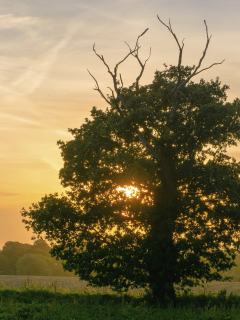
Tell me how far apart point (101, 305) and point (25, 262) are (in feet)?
217

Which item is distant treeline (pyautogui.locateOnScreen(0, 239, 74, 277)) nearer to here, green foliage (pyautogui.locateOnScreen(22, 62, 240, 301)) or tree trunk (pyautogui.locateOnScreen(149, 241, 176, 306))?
green foliage (pyautogui.locateOnScreen(22, 62, 240, 301))

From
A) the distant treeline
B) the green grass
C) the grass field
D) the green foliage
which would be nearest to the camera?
the green grass

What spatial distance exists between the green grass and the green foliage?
1173 mm

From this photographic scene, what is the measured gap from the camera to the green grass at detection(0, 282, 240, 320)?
567 inches

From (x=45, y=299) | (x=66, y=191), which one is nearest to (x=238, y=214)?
(x=66, y=191)

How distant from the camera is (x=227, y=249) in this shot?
19188 mm

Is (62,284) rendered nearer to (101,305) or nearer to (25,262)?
(101,305)

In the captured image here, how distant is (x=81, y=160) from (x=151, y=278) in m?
7.70

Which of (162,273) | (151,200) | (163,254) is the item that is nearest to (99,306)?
(162,273)

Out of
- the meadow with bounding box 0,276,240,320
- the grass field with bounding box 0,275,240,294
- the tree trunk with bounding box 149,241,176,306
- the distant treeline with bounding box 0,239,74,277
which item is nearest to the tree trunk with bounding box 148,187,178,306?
the tree trunk with bounding box 149,241,176,306

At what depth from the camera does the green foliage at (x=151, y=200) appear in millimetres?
18719

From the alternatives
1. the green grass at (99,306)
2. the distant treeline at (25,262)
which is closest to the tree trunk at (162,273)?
the green grass at (99,306)

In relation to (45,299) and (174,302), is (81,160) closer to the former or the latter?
(45,299)

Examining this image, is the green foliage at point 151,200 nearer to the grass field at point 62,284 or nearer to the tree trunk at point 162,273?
the tree trunk at point 162,273
